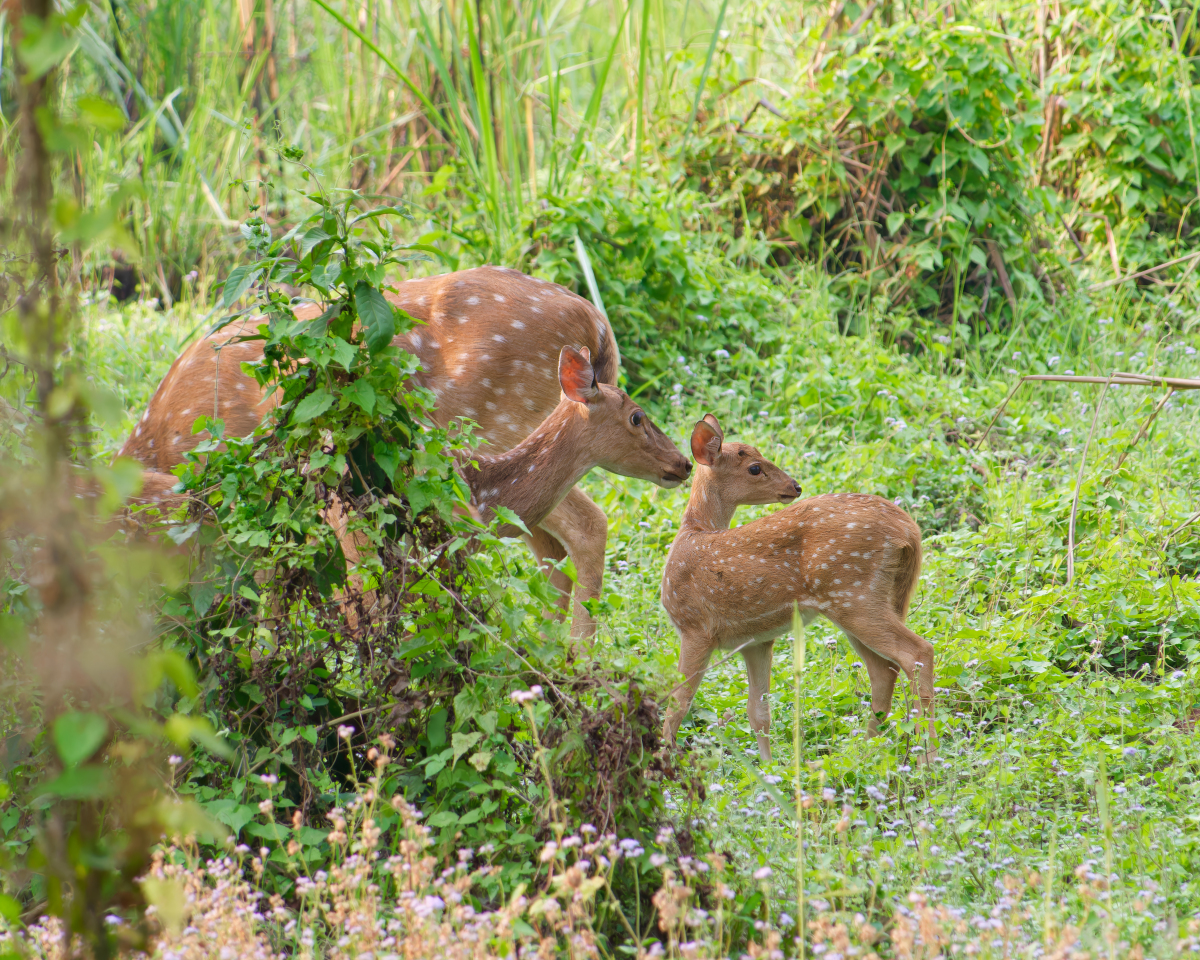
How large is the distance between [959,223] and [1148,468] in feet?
10.1

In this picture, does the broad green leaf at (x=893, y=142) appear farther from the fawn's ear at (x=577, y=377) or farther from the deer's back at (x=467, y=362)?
the fawn's ear at (x=577, y=377)

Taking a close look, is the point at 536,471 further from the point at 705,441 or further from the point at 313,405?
the point at 313,405

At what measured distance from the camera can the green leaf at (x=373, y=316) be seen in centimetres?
310

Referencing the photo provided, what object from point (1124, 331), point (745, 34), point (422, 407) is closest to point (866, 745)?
point (422, 407)

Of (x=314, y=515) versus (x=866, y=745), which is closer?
(x=314, y=515)

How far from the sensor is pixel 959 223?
828 centimetres

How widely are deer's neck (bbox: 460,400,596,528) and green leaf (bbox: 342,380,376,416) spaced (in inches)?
52.1

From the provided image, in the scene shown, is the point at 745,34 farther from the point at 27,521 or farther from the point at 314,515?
the point at 27,521

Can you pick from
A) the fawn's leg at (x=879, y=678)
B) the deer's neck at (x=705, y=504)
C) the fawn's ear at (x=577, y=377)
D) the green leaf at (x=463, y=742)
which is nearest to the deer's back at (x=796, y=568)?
the fawn's leg at (x=879, y=678)

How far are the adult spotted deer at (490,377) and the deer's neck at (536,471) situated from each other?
285 mm

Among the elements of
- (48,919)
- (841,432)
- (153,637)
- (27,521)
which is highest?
(27,521)

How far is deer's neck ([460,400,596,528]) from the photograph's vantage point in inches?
178

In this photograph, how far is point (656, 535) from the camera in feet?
19.1

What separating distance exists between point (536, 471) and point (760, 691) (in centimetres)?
115
